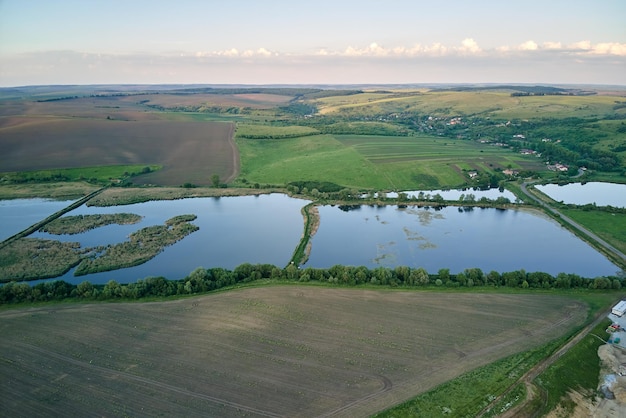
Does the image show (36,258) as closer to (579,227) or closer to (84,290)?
(84,290)

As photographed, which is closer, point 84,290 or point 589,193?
point 84,290

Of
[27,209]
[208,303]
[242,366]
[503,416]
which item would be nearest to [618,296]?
[503,416]

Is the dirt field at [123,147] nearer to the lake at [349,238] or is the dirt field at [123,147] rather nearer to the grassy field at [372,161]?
the grassy field at [372,161]

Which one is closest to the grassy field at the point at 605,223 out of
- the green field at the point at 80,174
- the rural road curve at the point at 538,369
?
the rural road curve at the point at 538,369

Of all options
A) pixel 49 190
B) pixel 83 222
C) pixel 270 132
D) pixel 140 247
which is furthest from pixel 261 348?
pixel 270 132

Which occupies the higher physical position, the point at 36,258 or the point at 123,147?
the point at 123,147
